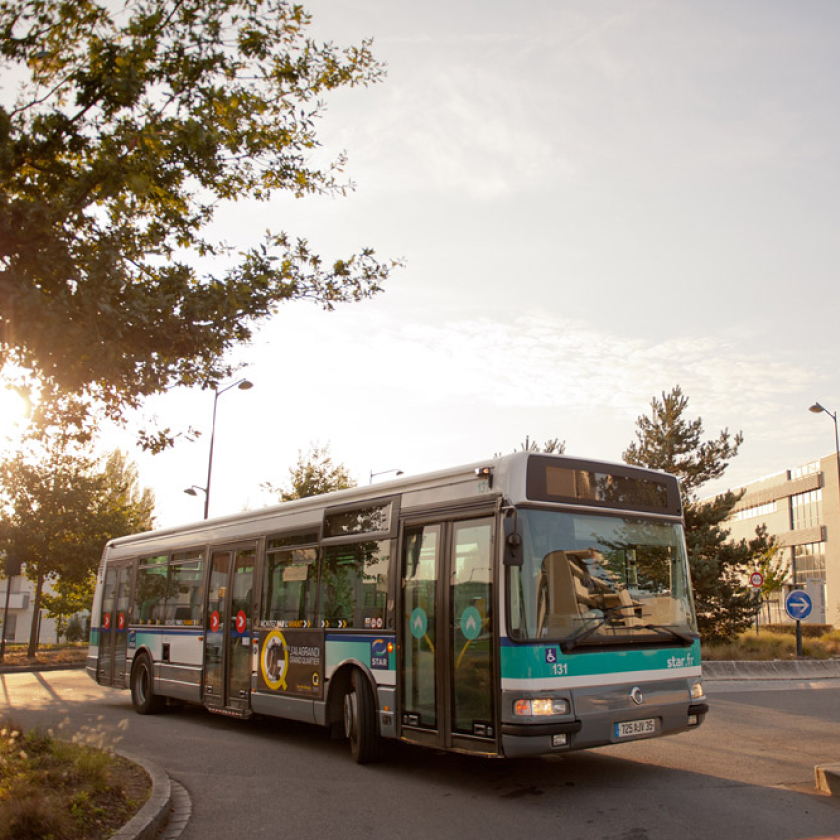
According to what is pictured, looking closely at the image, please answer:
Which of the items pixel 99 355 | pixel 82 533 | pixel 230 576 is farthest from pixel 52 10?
pixel 82 533

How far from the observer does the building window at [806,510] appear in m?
72.2

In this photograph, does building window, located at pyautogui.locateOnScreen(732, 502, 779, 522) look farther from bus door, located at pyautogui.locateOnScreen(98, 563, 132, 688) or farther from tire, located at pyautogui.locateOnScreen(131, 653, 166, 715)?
tire, located at pyautogui.locateOnScreen(131, 653, 166, 715)

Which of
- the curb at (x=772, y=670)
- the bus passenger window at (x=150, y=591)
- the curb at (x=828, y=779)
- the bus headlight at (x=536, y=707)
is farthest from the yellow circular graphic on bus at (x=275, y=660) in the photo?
the curb at (x=772, y=670)

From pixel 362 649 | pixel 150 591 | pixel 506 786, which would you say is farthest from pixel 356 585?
pixel 150 591

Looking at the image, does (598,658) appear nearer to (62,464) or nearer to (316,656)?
(316,656)

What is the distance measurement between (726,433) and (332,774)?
86.4 feet

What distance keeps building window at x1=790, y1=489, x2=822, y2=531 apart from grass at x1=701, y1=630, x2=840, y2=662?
43835 mm

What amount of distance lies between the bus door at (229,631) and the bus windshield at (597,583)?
5.92 metres

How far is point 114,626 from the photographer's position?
1773 cm

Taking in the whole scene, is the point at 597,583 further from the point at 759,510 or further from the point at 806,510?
the point at 759,510

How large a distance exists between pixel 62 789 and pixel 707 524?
84.3ft

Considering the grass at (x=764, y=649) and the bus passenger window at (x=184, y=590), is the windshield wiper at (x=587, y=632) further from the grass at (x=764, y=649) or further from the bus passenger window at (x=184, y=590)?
the grass at (x=764, y=649)

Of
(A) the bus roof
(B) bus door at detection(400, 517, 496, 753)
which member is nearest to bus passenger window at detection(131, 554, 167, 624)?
(A) the bus roof

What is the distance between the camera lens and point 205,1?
995 cm
